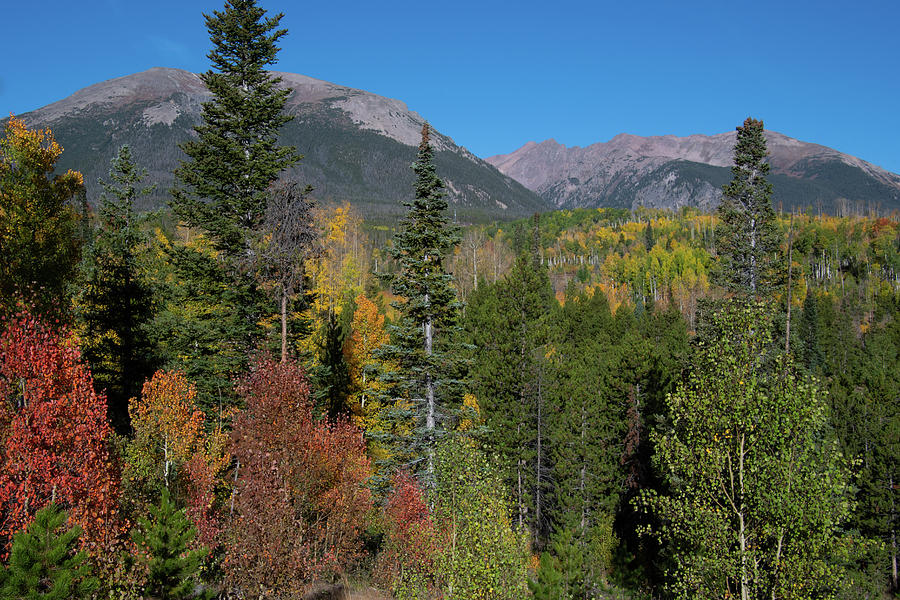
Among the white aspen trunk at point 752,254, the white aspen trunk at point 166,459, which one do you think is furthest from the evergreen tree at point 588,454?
the white aspen trunk at point 166,459

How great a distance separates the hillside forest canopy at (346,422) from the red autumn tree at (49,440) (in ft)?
0.22

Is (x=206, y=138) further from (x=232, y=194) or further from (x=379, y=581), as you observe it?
(x=379, y=581)

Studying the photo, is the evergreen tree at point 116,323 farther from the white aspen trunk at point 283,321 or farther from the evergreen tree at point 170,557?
the evergreen tree at point 170,557

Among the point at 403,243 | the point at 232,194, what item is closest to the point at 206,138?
the point at 232,194

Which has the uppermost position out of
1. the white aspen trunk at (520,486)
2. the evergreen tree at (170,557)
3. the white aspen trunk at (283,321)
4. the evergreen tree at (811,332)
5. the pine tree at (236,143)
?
the pine tree at (236,143)

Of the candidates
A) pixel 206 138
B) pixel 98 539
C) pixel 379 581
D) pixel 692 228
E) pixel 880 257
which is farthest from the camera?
pixel 692 228

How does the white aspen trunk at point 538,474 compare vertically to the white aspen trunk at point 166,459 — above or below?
below

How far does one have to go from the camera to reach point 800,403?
12344 millimetres

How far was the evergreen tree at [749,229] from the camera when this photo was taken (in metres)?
26.0

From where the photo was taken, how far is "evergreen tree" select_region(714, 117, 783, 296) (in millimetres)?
26047

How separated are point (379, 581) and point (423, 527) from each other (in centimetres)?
413

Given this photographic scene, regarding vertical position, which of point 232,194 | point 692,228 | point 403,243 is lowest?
point 403,243

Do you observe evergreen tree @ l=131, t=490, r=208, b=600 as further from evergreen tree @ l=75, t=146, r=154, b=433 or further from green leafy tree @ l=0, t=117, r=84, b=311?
evergreen tree @ l=75, t=146, r=154, b=433

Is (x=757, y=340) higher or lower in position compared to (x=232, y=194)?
lower
